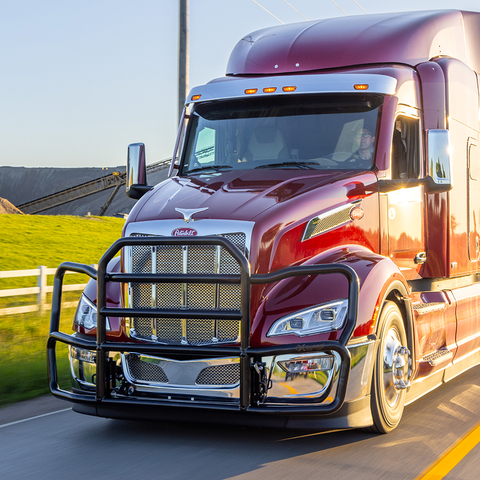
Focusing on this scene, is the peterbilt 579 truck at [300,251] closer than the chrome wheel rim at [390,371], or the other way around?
the peterbilt 579 truck at [300,251]

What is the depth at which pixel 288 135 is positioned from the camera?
6719 millimetres

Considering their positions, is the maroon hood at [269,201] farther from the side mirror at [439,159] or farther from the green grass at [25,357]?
the green grass at [25,357]

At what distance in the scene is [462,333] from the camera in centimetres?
773

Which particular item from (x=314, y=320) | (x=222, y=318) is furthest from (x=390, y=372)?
(x=222, y=318)

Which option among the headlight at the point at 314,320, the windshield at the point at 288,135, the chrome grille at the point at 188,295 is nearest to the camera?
the headlight at the point at 314,320

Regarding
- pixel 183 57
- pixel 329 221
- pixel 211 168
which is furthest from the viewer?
pixel 183 57

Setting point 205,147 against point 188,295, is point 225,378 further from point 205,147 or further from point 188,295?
point 205,147

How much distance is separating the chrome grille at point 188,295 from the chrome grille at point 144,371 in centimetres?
19

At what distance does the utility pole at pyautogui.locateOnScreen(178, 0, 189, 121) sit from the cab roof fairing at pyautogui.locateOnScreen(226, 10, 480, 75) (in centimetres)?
630

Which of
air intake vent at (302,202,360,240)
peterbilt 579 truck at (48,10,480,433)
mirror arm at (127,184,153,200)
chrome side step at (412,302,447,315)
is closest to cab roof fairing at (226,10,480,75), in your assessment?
peterbilt 579 truck at (48,10,480,433)

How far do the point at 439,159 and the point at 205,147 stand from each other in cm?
217

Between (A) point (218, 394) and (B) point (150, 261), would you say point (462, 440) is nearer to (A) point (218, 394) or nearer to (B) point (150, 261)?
(A) point (218, 394)

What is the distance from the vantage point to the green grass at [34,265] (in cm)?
862

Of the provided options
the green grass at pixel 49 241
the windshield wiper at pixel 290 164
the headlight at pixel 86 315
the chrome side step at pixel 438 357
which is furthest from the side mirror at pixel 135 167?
the green grass at pixel 49 241
